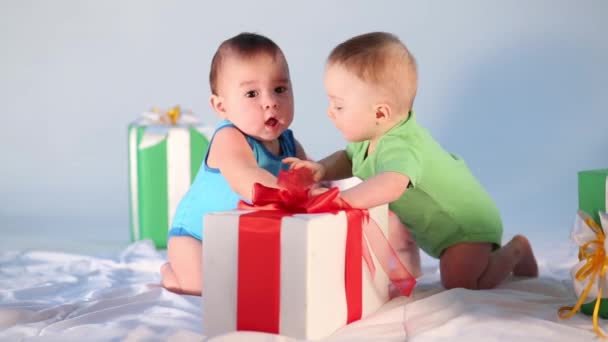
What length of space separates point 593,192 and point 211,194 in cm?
112

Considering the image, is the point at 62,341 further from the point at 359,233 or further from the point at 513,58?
the point at 513,58

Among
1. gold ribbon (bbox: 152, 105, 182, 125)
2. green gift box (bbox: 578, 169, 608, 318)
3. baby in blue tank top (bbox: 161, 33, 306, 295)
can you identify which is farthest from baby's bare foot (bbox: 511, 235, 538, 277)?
gold ribbon (bbox: 152, 105, 182, 125)

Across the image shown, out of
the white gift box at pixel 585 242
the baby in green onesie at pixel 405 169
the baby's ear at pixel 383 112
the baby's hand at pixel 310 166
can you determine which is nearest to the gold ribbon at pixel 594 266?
the white gift box at pixel 585 242

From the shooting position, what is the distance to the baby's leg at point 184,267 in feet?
8.65

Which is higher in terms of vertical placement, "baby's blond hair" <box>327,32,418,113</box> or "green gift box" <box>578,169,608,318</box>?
"baby's blond hair" <box>327,32,418,113</box>

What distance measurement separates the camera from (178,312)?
2.35 meters

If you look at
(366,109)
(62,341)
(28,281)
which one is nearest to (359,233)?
(366,109)

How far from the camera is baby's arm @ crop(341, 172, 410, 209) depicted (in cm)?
216

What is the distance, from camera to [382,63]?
7.91 feet

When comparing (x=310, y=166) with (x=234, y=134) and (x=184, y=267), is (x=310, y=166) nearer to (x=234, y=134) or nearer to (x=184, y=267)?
(x=234, y=134)

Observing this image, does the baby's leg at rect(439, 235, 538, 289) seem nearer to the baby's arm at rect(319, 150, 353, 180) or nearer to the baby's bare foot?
the baby's bare foot

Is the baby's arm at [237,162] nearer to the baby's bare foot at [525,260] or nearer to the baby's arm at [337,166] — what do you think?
the baby's arm at [337,166]

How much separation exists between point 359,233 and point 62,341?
737 mm

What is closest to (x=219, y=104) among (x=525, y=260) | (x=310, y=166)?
(x=310, y=166)
